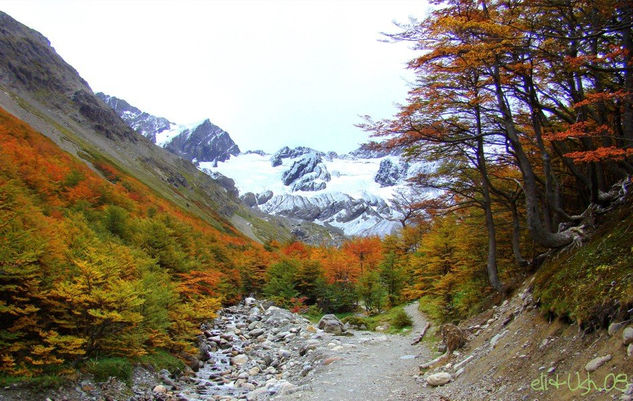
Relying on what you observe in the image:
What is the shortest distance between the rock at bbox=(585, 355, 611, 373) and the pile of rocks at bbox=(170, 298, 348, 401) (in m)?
7.73

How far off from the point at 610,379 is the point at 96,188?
1321 inches

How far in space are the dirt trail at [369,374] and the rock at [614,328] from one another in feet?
14.0

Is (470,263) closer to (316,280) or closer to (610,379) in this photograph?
(610,379)

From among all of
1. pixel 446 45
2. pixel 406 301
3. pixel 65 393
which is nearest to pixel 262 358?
pixel 65 393

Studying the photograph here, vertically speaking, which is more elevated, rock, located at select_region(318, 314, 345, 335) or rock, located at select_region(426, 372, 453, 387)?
rock, located at select_region(426, 372, 453, 387)

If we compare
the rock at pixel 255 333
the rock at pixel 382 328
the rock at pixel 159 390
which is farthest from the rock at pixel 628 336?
the rock at pixel 255 333

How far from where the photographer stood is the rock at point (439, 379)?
7570 millimetres

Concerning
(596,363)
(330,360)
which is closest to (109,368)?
(330,360)

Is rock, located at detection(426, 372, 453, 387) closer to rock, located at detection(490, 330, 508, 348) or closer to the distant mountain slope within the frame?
rock, located at detection(490, 330, 508, 348)

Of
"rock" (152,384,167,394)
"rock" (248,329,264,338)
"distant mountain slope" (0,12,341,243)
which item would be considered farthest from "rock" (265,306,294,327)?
"distant mountain slope" (0,12,341,243)

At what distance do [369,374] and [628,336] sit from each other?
7.84m

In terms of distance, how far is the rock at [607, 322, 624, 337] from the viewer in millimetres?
4309

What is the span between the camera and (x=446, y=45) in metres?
9.53

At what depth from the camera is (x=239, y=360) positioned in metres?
16.4
